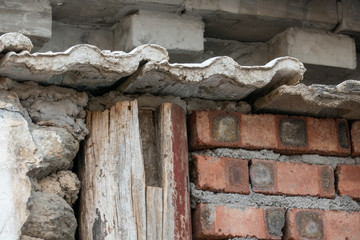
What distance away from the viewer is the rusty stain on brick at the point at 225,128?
11.1ft

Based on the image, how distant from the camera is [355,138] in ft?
11.7

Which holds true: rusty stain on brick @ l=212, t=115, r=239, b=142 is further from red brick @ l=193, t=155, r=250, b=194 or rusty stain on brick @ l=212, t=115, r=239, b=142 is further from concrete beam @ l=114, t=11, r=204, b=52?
concrete beam @ l=114, t=11, r=204, b=52

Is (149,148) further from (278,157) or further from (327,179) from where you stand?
(327,179)

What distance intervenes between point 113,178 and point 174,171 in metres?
0.20

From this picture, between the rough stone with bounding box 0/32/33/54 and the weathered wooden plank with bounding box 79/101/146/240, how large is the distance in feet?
1.33

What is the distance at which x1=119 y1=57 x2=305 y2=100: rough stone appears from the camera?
3.14 metres

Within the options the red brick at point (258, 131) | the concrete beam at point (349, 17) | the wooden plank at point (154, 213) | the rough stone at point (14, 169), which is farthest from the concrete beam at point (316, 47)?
the rough stone at point (14, 169)

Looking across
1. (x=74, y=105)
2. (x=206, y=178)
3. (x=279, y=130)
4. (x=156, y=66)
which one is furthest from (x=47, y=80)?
(x=279, y=130)

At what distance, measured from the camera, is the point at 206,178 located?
3291mm

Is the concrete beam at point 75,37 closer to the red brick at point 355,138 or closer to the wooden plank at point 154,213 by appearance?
the wooden plank at point 154,213

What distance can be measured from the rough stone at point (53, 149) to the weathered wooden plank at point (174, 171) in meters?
0.30

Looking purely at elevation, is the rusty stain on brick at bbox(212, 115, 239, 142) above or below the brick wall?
above

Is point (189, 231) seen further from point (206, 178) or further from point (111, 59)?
point (111, 59)

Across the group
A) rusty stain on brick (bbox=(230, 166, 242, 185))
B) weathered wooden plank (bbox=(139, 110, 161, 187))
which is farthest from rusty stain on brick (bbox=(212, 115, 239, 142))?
weathered wooden plank (bbox=(139, 110, 161, 187))
